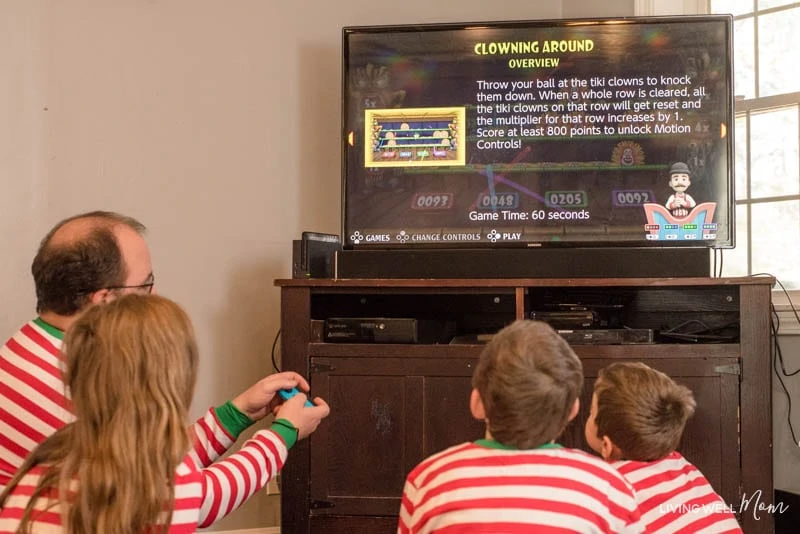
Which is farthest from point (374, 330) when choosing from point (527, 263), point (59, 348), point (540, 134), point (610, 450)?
point (59, 348)

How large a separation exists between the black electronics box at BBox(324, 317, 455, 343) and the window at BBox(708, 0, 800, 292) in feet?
4.38

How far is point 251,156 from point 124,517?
2254 millimetres

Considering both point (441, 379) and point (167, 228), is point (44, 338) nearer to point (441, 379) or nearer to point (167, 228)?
point (441, 379)

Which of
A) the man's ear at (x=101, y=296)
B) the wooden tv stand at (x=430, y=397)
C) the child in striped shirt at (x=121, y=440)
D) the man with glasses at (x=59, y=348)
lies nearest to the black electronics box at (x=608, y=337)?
the wooden tv stand at (x=430, y=397)

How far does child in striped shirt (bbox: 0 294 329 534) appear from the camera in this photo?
4.29ft

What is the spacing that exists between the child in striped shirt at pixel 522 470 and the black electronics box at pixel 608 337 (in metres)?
1.19

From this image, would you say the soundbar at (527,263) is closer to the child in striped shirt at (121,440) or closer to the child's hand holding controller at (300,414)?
the child's hand holding controller at (300,414)

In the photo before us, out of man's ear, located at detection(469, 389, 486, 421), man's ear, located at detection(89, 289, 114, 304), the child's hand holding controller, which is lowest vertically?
the child's hand holding controller

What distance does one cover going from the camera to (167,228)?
328cm

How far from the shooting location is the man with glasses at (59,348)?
64.2 inches

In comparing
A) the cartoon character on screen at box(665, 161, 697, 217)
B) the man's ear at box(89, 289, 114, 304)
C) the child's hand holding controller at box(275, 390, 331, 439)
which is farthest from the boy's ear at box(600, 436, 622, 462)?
the cartoon character on screen at box(665, 161, 697, 217)

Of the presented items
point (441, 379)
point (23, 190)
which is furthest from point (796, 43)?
point (23, 190)

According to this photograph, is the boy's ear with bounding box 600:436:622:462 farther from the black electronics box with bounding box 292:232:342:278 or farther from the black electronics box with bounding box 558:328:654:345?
the black electronics box with bounding box 292:232:342:278

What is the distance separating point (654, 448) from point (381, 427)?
1.07 m
